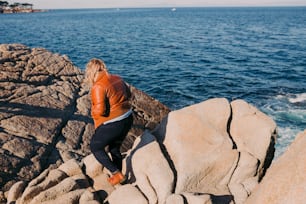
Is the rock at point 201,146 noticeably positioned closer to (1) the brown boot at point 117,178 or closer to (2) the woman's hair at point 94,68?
(1) the brown boot at point 117,178

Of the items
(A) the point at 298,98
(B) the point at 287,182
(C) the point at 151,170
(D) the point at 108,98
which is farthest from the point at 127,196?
(A) the point at 298,98

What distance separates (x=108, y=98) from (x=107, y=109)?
0.78 ft

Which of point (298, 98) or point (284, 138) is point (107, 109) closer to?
point (284, 138)

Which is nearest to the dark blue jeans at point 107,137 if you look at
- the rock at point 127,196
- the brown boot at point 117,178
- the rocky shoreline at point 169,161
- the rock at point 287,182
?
the brown boot at point 117,178

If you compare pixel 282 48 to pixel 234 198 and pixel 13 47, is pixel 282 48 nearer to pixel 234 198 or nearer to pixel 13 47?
pixel 13 47

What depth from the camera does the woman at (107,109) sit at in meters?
6.33

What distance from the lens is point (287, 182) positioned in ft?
14.7

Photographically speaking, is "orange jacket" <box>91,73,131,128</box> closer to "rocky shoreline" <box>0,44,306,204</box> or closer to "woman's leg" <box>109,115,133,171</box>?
"woman's leg" <box>109,115,133,171</box>

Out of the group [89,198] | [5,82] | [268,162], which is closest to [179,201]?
[89,198]

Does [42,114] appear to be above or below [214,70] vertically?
above

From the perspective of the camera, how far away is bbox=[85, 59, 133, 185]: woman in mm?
6328

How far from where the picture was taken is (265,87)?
24.9 meters

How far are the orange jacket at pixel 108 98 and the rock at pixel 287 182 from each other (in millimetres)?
3154

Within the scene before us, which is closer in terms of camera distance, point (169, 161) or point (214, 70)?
point (169, 161)
